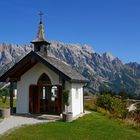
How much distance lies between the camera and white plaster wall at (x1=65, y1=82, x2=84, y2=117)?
2970 cm

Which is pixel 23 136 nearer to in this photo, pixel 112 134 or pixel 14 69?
pixel 112 134

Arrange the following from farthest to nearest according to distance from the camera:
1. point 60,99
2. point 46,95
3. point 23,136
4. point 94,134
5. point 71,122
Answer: point 46,95 < point 60,99 < point 71,122 < point 94,134 < point 23,136

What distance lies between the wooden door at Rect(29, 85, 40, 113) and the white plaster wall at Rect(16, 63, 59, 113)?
31cm

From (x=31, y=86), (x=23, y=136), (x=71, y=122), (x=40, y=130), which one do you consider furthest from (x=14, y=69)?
(x=23, y=136)

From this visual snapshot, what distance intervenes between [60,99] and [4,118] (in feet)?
16.5

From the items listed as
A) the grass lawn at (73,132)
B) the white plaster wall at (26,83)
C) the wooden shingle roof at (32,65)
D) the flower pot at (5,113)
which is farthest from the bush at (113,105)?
the flower pot at (5,113)

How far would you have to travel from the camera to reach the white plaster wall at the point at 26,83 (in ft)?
102

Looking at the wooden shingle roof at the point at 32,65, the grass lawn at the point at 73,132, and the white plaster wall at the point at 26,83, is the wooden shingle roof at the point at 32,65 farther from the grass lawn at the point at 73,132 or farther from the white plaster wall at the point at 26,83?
the grass lawn at the point at 73,132

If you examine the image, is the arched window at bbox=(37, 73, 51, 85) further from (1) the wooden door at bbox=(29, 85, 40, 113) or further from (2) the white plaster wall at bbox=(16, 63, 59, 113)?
(1) the wooden door at bbox=(29, 85, 40, 113)

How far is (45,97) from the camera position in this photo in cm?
3247

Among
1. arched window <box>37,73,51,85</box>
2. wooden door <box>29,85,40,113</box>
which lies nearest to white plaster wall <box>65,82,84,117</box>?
arched window <box>37,73,51,85</box>

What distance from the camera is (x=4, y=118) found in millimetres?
28281

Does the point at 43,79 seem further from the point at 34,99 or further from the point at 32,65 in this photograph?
the point at 34,99

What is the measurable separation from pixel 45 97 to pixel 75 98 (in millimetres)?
2973
